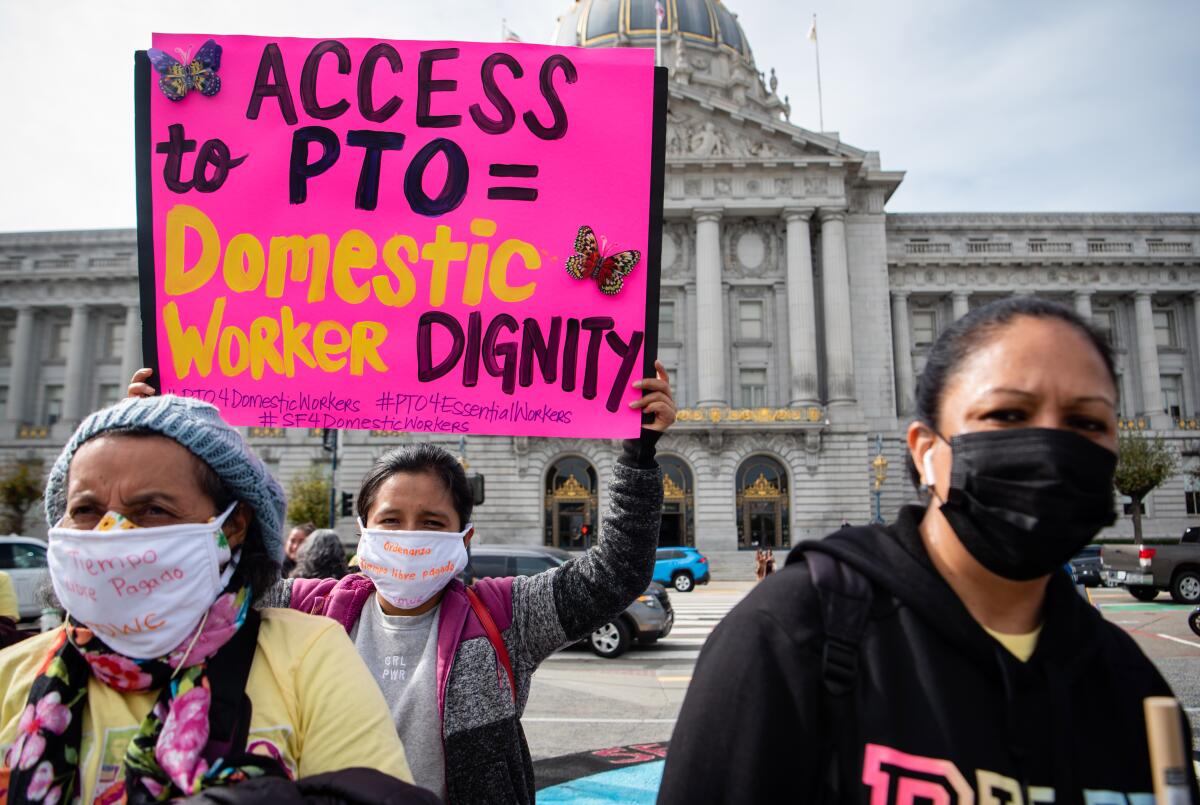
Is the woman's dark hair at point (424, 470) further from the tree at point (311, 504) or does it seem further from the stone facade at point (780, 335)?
the tree at point (311, 504)

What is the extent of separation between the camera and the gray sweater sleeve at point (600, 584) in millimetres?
2838

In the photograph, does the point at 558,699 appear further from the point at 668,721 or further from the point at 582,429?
the point at 582,429

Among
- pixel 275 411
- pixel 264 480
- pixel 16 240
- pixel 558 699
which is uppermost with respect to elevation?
pixel 16 240

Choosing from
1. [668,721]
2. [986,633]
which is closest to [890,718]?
[986,633]

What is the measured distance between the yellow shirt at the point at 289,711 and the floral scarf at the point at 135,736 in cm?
3

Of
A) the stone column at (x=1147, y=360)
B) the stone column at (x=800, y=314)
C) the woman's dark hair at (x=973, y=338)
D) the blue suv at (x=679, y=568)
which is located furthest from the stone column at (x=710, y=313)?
the woman's dark hair at (x=973, y=338)

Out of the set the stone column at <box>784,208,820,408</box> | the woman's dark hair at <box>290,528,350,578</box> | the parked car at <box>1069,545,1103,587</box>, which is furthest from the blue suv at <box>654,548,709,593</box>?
the woman's dark hair at <box>290,528,350,578</box>

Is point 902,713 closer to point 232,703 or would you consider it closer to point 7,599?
point 232,703

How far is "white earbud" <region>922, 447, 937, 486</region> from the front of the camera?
1896 millimetres

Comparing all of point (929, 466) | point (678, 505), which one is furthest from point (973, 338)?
point (678, 505)

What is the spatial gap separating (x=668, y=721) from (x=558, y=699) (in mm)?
1716

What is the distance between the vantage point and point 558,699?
949 centimetres

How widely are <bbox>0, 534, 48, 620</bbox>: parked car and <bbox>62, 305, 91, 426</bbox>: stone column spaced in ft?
143

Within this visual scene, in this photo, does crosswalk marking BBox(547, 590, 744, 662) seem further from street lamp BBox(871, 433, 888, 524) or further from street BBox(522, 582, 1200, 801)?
street lamp BBox(871, 433, 888, 524)
